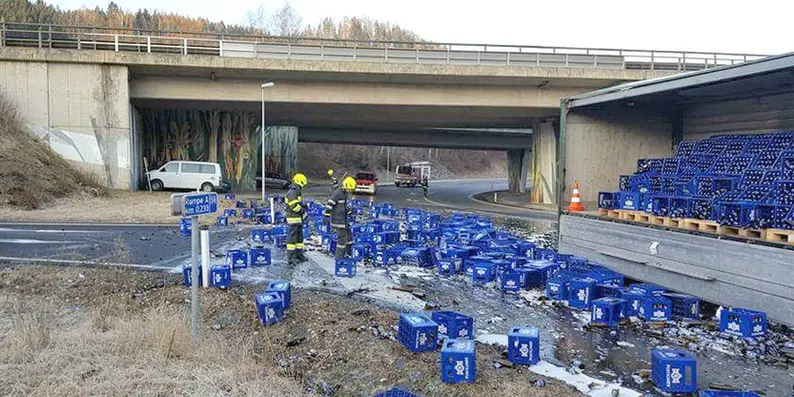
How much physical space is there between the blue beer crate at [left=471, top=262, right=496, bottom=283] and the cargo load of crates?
275 cm

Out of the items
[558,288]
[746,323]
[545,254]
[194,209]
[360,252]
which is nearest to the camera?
[194,209]

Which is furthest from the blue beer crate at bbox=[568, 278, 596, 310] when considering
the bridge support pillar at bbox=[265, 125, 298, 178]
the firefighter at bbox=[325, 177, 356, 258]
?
the bridge support pillar at bbox=[265, 125, 298, 178]

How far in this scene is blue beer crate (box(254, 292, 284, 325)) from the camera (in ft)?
21.5

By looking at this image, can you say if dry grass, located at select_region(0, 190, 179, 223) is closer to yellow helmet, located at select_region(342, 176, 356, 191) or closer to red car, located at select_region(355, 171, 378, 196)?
yellow helmet, located at select_region(342, 176, 356, 191)

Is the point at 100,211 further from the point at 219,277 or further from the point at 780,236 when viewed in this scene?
the point at 780,236

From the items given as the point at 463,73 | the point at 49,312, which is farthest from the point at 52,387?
the point at 463,73

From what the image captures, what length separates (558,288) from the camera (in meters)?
8.38

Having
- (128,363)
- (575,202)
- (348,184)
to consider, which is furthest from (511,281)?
(128,363)

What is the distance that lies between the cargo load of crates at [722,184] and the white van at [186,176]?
23.1m

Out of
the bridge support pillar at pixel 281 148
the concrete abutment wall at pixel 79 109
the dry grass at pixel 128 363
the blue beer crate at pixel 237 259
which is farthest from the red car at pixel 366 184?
the dry grass at pixel 128 363

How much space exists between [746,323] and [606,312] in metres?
1.52

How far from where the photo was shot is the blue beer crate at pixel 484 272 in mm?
9555

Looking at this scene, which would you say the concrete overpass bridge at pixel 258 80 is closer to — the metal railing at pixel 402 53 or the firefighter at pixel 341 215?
the metal railing at pixel 402 53

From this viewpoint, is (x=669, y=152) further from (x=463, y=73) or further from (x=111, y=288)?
(x=463, y=73)
